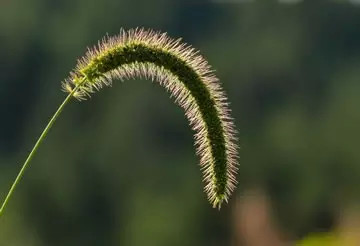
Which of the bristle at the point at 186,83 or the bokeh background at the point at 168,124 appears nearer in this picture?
the bristle at the point at 186,83

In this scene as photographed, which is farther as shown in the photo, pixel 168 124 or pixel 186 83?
pixel 168 124

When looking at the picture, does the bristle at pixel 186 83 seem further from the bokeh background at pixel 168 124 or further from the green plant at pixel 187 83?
the bokeh background at pixel 168 124

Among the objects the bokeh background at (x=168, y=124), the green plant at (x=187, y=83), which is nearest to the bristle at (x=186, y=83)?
the green plant at (x=187, y=83)

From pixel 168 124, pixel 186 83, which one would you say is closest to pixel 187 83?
pixel 186 83

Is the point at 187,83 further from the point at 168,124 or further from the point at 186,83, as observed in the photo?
the point at 168,124

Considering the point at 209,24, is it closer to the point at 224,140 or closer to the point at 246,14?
the point at 246,14

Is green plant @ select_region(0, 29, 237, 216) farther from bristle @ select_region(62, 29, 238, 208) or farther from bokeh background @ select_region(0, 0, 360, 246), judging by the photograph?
bokeh background @ select_region(0, 0, 360, 246)

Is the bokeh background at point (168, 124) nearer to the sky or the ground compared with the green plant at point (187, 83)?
nearer to the sky

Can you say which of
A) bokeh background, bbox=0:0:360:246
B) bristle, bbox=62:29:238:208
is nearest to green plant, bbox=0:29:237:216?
bristle, bbox=62:29:238:208
